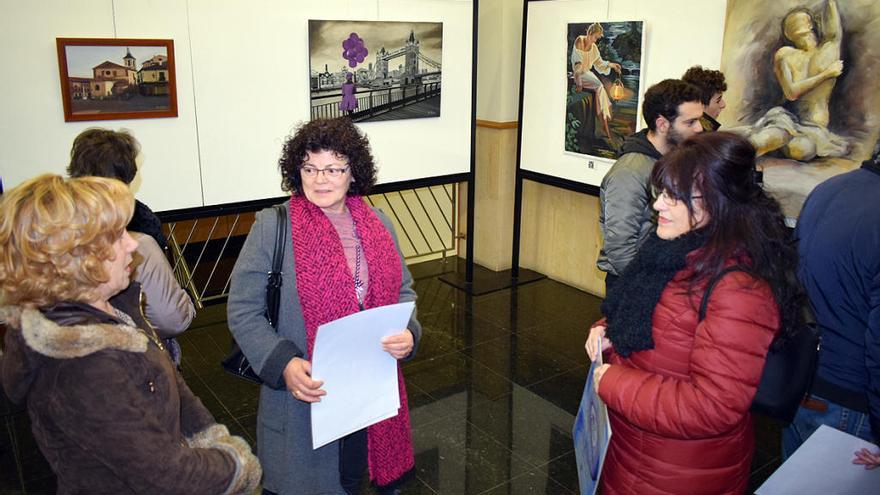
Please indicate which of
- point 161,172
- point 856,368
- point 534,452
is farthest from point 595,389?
point 161,172

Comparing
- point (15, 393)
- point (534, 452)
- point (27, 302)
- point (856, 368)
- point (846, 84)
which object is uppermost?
point (846, 84)

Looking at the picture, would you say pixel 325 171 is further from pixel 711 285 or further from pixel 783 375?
pixel 783 375

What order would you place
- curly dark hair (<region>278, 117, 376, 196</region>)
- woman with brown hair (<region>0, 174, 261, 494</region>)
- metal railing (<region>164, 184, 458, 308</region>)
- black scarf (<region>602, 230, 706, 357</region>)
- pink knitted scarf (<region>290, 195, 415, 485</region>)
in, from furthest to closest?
metal railing (<region>164, 184, 458, 308</region>) < curly dark hair (<region>278, 117, 376, 196</region>) < pink knitted scarf (<region>290, 195, 415, 485</region>) < black scarf (<region>602, 230, 706, 357</region>) < woman with brown hair (<region>0, 174, 261, 494</region>)

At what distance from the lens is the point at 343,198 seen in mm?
2490

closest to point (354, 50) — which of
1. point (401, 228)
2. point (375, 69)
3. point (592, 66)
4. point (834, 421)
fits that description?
point (375, 69)

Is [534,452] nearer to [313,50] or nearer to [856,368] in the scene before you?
[856,368]

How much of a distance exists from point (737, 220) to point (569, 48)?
161 inches

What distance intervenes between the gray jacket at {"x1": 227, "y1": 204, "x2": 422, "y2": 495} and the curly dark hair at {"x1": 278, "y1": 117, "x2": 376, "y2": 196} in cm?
19

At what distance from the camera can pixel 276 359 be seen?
2.24 m

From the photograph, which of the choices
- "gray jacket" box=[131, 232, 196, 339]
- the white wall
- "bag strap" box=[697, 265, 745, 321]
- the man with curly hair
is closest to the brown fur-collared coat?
"gray jacket" box=[131, 232, 196, 339]

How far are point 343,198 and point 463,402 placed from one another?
2200mm

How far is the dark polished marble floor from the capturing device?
3.57 metres

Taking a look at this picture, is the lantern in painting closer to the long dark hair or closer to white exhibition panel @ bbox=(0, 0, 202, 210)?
white exhibition panel @ bbox=(0, 0, 202, 210)

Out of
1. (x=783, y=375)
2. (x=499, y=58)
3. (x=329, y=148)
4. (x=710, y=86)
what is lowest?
(x=783, y=375)
